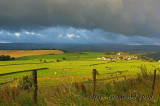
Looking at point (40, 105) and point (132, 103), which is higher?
point (132, 103)

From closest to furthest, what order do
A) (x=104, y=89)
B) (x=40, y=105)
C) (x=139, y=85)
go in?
1. (x=40, y=105)
2. (x=104, y=89)
3. (x=139, y=85)

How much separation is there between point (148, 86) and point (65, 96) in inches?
232

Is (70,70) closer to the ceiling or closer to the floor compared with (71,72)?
closer to the floor

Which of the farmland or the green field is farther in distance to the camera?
the green field

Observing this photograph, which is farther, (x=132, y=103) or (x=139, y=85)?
(x=139, y=85)

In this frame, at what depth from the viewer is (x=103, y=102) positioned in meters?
6.58

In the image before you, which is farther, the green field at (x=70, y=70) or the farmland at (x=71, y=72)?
the green field at (x=70, y=70)

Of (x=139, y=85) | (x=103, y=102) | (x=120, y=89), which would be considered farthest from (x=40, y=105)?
(x=139, y=85)

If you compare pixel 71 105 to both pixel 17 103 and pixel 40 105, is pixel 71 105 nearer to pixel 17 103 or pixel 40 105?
pixel 40 105

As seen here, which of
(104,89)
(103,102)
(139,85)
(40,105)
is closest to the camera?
(103,102)

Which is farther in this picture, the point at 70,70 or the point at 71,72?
the point at 70,70

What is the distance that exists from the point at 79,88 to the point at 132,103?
3.35 meters

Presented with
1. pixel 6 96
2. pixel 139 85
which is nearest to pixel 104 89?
pixel 139 85

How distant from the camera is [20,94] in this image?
799cm
